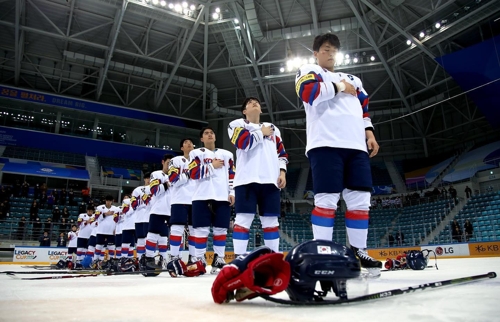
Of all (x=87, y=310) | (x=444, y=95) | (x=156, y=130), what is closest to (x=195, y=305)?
(x=87, y=310)

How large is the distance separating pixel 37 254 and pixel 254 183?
46.1ft

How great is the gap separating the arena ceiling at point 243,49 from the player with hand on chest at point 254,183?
14.7 m

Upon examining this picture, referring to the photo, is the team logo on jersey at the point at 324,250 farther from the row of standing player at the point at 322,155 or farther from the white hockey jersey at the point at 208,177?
the white hockey jersey at the point at 208,177

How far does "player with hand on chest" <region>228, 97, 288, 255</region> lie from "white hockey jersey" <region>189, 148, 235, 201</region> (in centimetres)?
117

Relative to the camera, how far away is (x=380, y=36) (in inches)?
726

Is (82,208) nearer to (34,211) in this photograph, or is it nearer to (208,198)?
(34,211)

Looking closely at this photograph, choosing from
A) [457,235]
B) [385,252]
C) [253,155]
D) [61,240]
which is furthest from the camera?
[61,240]

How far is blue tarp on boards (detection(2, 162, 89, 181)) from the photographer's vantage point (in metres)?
20.5

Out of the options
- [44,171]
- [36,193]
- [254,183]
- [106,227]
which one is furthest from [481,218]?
[44,171]

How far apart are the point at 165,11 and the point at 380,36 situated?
36.8ft

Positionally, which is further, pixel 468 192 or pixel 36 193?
pixel 468 192

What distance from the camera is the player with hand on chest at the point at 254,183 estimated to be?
3889mm

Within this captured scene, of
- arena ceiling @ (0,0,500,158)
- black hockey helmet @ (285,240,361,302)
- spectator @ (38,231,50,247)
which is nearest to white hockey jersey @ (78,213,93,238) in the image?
spectator @ (38,231,50,247)

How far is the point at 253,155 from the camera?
13.2ft
